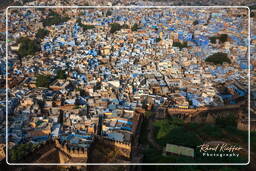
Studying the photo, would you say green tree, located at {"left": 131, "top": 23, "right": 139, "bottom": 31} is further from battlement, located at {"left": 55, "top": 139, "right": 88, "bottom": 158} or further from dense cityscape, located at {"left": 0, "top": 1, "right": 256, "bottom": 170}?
battlement, located at {"left": 55, "top": 139, "right": 88, "bottom": 158}

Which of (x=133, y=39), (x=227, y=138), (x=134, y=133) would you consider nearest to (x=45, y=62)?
(x=133, y=39)

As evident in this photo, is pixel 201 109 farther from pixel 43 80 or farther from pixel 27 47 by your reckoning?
pixel 27 47

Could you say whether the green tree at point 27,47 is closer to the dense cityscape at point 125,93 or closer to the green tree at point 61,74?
the dense cityscape at point 125,93

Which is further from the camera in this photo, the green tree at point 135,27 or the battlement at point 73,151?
the green tree at point 135,27

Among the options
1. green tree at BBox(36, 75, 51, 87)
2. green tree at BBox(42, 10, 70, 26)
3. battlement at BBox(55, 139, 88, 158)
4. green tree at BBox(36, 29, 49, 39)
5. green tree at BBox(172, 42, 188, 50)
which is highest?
green tree at BBox(42, 10, 70, 26)

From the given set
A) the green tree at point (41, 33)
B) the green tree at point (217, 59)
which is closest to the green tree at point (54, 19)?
the green tree at point (41, 33)

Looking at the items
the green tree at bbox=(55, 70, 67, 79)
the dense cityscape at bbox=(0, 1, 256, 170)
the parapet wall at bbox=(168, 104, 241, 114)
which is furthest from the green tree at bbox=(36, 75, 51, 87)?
the parapet wall at bbox=(168, 104, 241, 114)

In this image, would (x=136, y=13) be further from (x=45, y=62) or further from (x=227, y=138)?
(x=227, y=138)

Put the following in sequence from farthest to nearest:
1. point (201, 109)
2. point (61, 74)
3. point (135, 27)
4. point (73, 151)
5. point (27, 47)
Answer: point (135, 27) → point (27, 47) → point (61, 74) → point (201, 109) → point (73, 151)

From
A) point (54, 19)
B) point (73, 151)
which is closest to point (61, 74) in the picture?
point (73, 151)

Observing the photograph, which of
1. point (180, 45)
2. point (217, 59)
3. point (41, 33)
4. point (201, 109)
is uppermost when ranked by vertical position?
point (41, 33)
